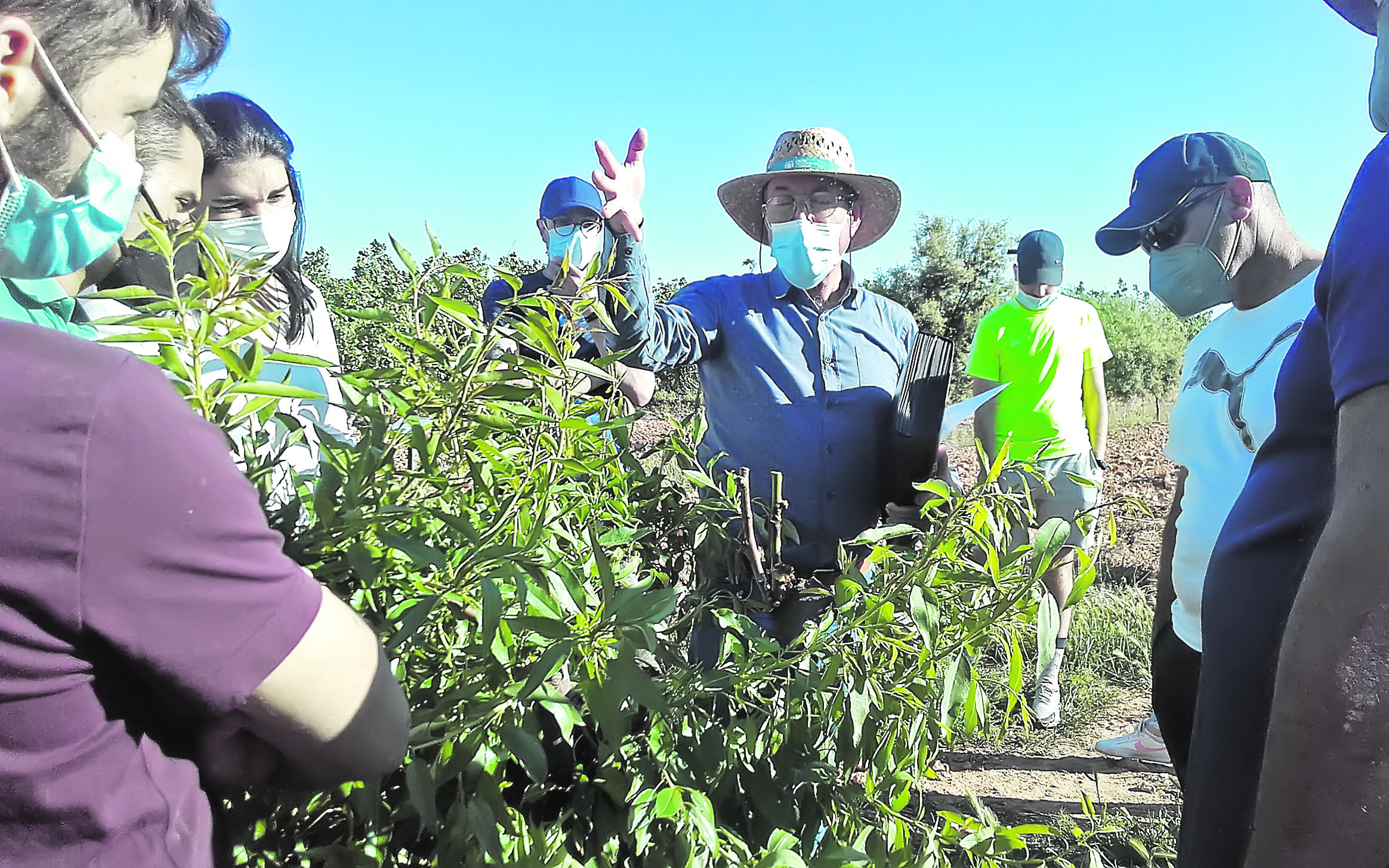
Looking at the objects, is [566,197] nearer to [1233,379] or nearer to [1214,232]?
[1214,232]

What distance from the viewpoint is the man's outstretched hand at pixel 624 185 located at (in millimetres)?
1973

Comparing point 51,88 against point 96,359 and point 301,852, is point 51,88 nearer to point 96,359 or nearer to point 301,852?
point 96,359

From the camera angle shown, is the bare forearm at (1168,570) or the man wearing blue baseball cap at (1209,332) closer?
the man wearing blue baseball cap at (1209,332)

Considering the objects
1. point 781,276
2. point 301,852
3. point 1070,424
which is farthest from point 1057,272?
point 301,852

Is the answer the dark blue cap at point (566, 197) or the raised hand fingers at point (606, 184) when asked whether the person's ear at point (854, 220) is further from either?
the raised hand fingers at point (606, 184)

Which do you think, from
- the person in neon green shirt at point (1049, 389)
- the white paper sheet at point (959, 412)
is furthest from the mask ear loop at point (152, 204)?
the person in neon green shirt at point (1049, 389)

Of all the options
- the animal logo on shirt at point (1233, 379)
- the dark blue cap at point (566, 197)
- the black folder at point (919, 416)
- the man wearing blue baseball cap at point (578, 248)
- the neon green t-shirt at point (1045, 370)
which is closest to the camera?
the animal logo on shirt at point (1233, 379)

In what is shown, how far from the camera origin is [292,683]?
2.12 feet

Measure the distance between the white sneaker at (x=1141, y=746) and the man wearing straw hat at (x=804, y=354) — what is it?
206 cm

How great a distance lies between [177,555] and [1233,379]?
2.13 m

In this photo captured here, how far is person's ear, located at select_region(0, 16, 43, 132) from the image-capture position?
699mm

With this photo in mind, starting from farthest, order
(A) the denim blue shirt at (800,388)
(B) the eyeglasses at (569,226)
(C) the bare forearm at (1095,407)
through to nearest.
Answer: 1. (C) the bare forearm at (1095,407)
2. (B) the eyeglasses at (569,226)
3. (A) the denim blue shirt at (800,388)

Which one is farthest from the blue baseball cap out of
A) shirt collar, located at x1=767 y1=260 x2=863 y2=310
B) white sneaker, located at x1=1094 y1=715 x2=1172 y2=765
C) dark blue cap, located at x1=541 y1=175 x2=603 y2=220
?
white sneaker, located at x1=1094 y1=715 x2=1172 y2=765

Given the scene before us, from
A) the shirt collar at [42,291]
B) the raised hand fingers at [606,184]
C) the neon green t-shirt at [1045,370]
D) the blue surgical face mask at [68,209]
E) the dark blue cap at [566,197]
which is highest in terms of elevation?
the dark blue cap at [566,197]
